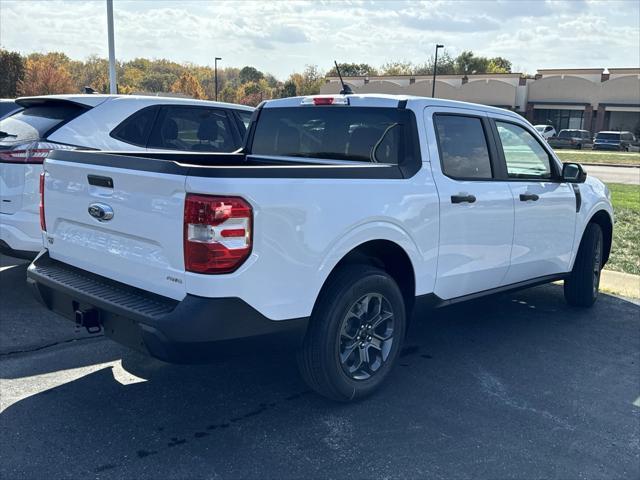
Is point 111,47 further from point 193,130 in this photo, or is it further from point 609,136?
point 609,136

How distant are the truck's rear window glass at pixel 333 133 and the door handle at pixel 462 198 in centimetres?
49

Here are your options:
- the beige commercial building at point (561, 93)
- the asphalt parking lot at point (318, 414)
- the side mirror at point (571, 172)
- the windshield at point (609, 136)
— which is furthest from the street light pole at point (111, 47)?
the beige commercial building at point (561, 93)

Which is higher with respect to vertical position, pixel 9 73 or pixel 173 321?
pixel 9 73

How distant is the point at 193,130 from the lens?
23.0ft

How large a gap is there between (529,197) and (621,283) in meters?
2.94

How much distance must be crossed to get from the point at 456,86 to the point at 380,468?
61.1 meters

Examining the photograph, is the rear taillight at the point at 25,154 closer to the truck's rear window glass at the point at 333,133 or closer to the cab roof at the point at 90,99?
the cab roof at the point at 90,99

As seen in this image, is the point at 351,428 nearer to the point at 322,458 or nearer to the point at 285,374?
the point at 322,458

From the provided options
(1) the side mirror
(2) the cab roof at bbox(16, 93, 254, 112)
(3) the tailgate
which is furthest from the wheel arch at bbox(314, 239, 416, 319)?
(2) the cab roof at bbox(16, 93, 254, 112)

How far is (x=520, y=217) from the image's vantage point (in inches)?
202

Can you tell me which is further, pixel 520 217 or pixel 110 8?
pixel 110 8

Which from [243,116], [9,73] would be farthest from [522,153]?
[9,73]

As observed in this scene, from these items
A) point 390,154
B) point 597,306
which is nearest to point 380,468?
point 390,154

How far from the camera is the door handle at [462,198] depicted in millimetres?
4465
